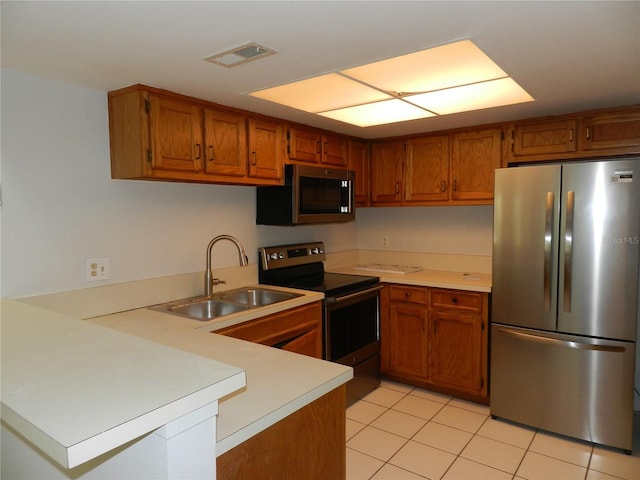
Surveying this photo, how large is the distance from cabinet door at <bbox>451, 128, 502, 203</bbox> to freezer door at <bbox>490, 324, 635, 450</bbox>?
102 cm

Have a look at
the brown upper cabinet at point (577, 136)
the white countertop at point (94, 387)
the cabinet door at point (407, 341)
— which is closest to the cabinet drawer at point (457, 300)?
the cabinet door at point (407, 341)

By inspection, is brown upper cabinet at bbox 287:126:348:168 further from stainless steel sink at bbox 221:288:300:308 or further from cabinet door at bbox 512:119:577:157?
cabinet door at bbox 512:119:577:157

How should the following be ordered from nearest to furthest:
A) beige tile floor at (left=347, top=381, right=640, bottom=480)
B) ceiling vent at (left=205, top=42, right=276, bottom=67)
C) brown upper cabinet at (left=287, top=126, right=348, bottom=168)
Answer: ceiling vent at (left=205, top=42, right=276, bottom=67)
beige tile floor at (left=347, top=381, right=640, bottom=480)
brown upper cabinet at (left=287, top=126, right=348, bottom=168)

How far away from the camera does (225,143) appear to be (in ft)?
8.55

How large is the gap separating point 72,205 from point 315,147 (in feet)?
5.64

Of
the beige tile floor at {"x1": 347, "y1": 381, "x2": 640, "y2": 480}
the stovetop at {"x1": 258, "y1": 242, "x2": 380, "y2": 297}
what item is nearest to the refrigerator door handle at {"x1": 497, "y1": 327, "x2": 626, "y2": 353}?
the beige tile floor at {"x1": 347, "y1": 381, "x2": 640, "y2": 480}

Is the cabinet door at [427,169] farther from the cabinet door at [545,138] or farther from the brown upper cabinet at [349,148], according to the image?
the cabinet door at [545,138]

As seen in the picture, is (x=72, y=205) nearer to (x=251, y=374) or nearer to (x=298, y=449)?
(x=251, y=374)

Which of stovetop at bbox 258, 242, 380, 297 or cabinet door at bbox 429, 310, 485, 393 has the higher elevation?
stovetop at bbox 258, 242, 380, 297

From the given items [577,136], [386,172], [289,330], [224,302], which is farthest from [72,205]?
[577,136]

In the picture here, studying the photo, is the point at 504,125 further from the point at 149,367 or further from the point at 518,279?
the point at 149,367

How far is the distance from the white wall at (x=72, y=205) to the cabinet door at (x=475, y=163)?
194 centimetres

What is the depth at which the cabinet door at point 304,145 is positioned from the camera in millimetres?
3068

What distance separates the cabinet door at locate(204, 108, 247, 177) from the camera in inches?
98.8
